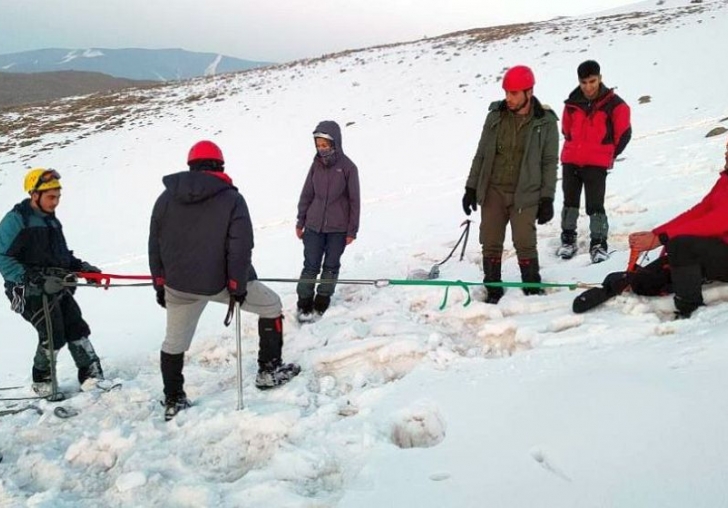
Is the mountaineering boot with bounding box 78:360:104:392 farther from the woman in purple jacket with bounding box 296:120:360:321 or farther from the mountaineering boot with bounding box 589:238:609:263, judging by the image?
the mountaineering boot with bounding box 589:238:609:263

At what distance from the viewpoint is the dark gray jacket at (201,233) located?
12.3 feet

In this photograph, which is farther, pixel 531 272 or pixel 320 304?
pixel 320 304

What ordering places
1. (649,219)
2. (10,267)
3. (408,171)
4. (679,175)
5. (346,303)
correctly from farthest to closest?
(408,171), (679,175), (649,219), (346,303), (10,267)

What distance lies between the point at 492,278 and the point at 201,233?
9.34ft

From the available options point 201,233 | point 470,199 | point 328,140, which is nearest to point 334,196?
point 328,140

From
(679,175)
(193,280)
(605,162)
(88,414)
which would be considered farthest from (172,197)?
(679,175)

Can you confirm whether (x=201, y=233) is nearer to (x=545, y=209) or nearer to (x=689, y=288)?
(x=545, y=209)

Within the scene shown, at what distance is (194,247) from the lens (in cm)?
385

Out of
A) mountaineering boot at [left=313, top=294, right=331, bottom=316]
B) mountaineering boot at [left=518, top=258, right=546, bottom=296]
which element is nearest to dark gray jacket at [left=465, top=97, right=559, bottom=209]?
mountaineering boot at [left=518, top=258, right=546, bottom=296]

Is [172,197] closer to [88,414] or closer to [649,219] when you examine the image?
[88,414]

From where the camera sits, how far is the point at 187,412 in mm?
4047

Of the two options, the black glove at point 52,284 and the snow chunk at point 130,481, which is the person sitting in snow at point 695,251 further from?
the black glove at point 52,284

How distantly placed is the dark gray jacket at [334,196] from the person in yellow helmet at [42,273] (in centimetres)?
221

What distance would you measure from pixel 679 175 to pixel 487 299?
15.5 ft
